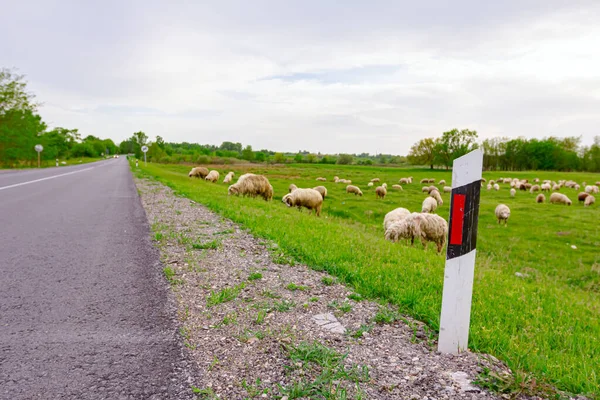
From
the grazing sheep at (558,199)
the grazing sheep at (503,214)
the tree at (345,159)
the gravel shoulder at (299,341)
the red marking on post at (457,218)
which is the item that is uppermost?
the tree at (345,159)

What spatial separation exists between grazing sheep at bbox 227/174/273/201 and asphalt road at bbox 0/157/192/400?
37.9 ft

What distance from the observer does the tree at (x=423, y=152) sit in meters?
98.4

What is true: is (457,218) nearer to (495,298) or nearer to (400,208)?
(495,298)

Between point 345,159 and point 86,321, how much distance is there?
124 m

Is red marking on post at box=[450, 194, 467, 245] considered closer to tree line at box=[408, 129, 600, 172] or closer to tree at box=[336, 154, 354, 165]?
tree line at box=[408, 129, 600, 172]

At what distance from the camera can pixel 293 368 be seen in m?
2.55

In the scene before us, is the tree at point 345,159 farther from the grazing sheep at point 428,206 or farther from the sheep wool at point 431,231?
the sheep wool at point 431,231

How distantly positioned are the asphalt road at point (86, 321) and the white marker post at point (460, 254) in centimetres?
211

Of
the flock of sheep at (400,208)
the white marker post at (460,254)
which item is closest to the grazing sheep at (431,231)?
the flock of sheep at (400,208)

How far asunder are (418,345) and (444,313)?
0.39 m

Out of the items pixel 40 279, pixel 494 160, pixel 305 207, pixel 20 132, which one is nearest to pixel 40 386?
pixel 40 279

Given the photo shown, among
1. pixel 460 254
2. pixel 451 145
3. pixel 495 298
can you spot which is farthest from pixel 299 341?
pixel 451 145

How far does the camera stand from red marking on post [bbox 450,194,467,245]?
2727 millimetres

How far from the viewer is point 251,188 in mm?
18844
